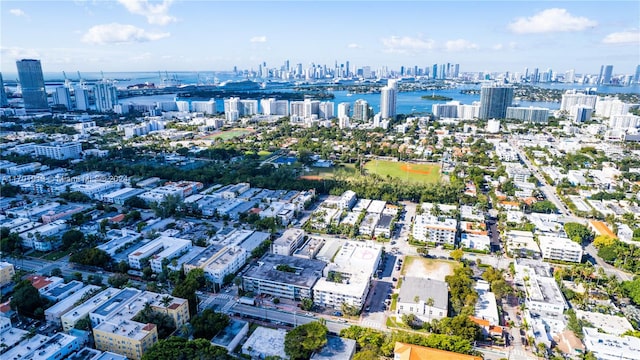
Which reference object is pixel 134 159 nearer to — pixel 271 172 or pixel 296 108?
pixel 271 172

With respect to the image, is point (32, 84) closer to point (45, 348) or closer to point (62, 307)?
point (62, 307)

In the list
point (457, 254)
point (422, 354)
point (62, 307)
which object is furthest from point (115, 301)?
point (457, 254)

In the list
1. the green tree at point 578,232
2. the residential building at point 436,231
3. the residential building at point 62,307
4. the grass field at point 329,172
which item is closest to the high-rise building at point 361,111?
the grass field at point 329,172

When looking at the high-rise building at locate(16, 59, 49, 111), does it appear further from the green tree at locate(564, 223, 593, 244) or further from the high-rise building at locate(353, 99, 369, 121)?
the green tree at locate(564, 223, 593, 244)

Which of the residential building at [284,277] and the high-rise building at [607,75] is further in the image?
the high-rise building at [607,75]

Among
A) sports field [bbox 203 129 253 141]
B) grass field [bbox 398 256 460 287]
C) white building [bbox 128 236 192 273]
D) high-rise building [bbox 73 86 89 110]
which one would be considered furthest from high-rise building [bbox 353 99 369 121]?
white building [bbox 128 236 192 273]

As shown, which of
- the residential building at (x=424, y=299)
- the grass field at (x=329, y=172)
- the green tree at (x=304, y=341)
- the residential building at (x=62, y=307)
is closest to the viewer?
the green tree at (x=304, y=341)

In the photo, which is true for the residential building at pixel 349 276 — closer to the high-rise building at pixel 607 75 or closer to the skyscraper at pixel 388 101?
the skyscraper at pixel 388 101
